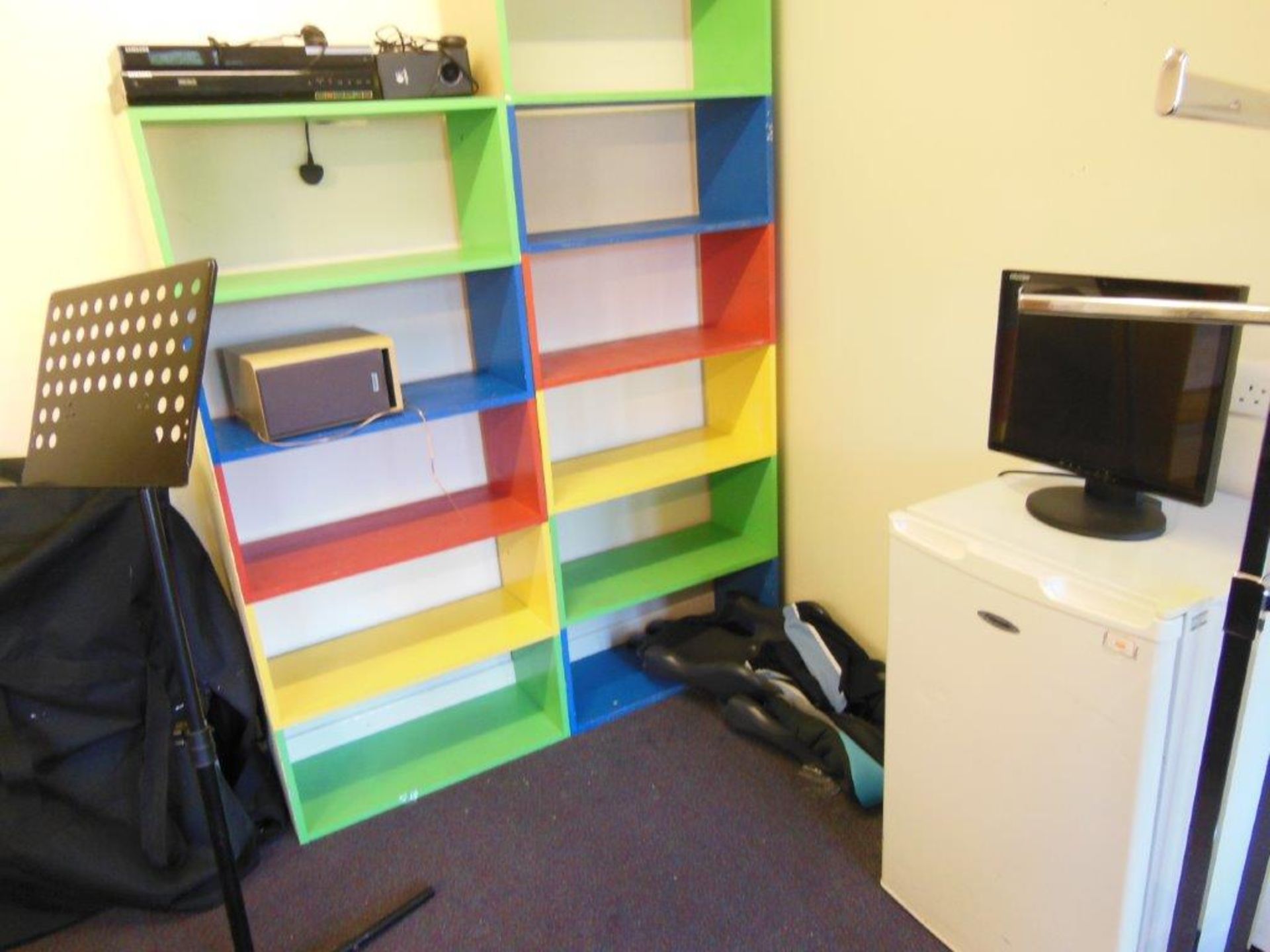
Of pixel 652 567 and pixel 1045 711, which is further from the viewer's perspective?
pixel 652 567

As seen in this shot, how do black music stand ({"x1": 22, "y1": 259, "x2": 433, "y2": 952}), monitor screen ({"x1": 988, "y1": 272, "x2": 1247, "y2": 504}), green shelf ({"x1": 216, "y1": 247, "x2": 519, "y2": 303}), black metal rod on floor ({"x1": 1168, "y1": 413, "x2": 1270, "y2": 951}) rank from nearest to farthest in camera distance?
black metal rod on floor ({"x1": 1168, "y1": 413, "x2": 1270, "y2": 951}), black music stand ({"x1": 22, "y1": 259, "x2": 433, "y2": 952}), monitor screen ({"x1": 988, "y1": 272, "x2": 1247, "y2": 504}), green shelf ({"x1": 216, "y1": 247, "x2": 519, "y2": 303})

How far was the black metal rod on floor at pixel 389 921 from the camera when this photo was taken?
5.60 feet

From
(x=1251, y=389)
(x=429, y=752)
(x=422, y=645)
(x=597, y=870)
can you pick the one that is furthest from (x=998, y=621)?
(x=429, y=752)

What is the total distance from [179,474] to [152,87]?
0.86 meters

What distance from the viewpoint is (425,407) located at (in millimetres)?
1939

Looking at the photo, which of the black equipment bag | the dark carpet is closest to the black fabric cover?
the dark carpet

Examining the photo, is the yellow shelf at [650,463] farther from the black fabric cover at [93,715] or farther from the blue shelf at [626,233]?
the black fabric cover at [93,715]

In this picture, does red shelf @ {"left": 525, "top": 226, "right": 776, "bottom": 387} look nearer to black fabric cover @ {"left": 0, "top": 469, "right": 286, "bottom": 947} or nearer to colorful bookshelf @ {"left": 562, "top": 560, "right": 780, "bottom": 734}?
colorful bookshelf @ {"left": 562, "top": 560, "right": 780, "bottom": 734}

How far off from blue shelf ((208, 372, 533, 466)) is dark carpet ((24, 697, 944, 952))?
951 millimetres

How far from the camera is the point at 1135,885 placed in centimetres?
127

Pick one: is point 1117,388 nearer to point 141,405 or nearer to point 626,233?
point 626,233

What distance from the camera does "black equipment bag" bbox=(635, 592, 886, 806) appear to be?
6.55ft

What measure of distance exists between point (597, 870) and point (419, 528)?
90 centimetres

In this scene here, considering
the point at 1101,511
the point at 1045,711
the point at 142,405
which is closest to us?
the point at 142,405
